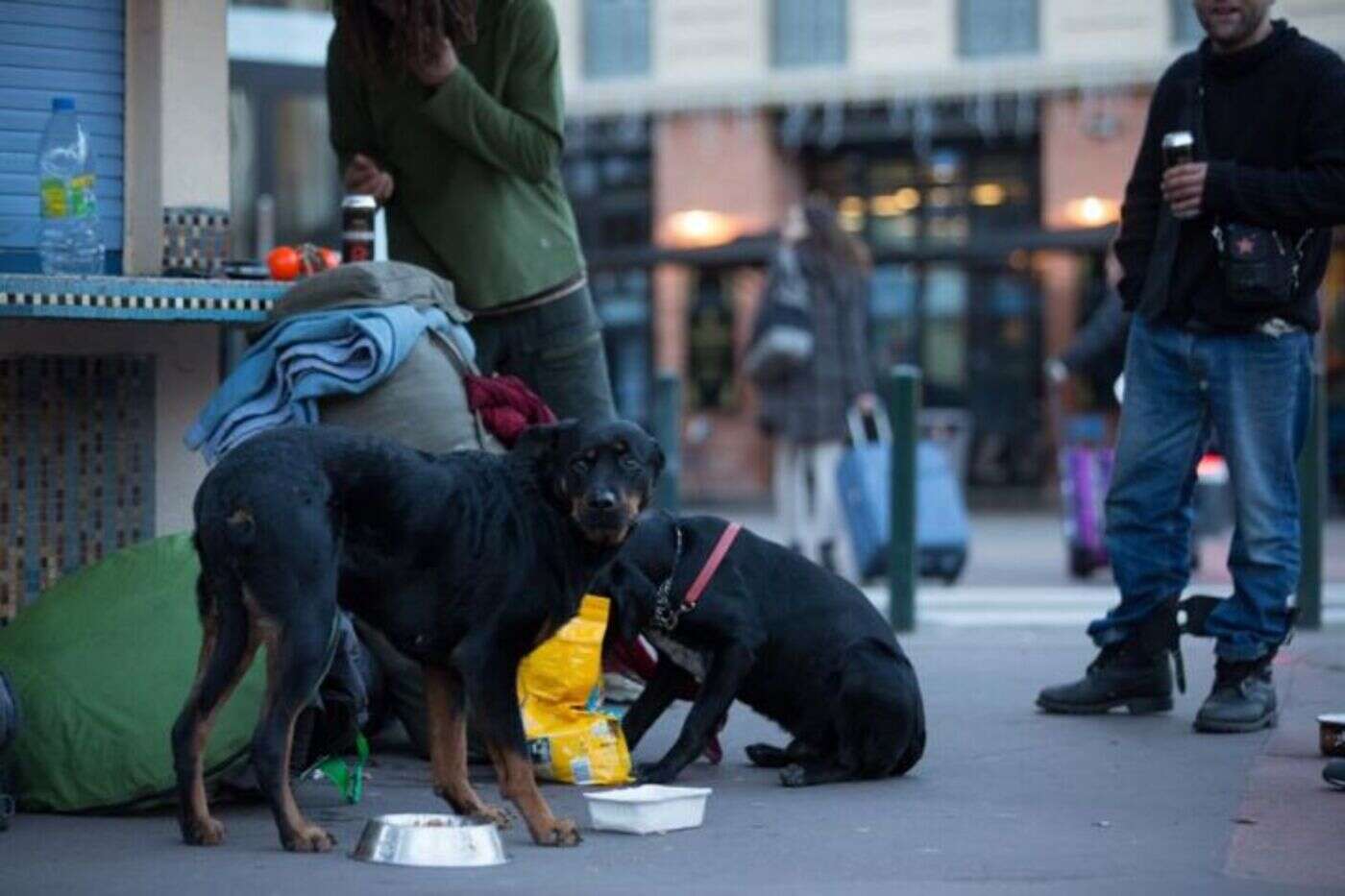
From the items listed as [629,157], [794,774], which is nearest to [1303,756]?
[794,774]

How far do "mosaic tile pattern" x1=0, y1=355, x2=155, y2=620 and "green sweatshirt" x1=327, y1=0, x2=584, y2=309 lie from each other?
A: 926mm

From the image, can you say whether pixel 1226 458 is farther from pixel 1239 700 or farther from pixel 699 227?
pixel 699 227

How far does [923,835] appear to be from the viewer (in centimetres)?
589

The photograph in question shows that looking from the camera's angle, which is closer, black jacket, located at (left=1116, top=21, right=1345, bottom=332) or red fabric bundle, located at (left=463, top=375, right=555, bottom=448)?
red fabric bundle, located at (left=463, top=375, right=555, bottom=448)

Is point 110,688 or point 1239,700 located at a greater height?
point 110,688

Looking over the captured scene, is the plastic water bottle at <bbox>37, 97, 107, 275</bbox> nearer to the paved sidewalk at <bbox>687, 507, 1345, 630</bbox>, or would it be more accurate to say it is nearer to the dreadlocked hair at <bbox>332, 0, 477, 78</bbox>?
the dreadlocked hair at <bbox>332, 0, 477, 78</bbox>

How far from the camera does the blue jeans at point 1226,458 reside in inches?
295

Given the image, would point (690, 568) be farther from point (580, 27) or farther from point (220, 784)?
point (580, 27)

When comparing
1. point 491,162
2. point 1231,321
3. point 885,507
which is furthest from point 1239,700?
point 885,507

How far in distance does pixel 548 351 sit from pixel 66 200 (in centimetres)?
142

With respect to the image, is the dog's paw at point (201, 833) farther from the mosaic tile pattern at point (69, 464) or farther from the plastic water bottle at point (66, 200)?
the plastic water bottle at point (66, 200)

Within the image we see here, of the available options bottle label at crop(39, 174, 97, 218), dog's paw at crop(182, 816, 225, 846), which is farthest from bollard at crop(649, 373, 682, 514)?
dog's paw at crop(182, 816, 225, 846)

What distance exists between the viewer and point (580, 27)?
104ft

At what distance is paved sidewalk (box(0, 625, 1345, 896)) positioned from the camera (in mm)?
5246
